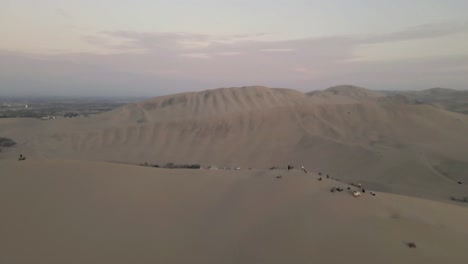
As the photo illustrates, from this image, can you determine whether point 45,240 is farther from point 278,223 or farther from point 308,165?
point 308,165

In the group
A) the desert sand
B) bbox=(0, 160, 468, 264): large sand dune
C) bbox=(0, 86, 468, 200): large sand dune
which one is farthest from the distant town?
bbox=(0, 160, 468, 264): large sand dune

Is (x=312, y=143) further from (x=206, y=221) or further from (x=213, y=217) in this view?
(x=206, y=221)

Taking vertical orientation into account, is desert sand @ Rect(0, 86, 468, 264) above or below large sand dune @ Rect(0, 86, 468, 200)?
above

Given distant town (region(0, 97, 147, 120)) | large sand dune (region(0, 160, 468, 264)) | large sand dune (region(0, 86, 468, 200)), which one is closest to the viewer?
large sand dune (region(0, 160, 468, 264))

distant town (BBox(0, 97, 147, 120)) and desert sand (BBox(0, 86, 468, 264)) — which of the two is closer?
desert sand (BBox(0, 86, 468, 264))

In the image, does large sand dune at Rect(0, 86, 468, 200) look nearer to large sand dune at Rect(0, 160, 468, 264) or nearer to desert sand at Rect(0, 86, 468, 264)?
desert sand at Rect(0, 86, 468, 264)

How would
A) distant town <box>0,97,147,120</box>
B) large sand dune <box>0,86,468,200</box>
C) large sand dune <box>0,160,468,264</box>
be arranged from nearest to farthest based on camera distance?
large sand dune <box>0,160,468,264</box> < large sand dune <box>0,86,468,200</box> < distant town <box>0,97,147,120</box>
